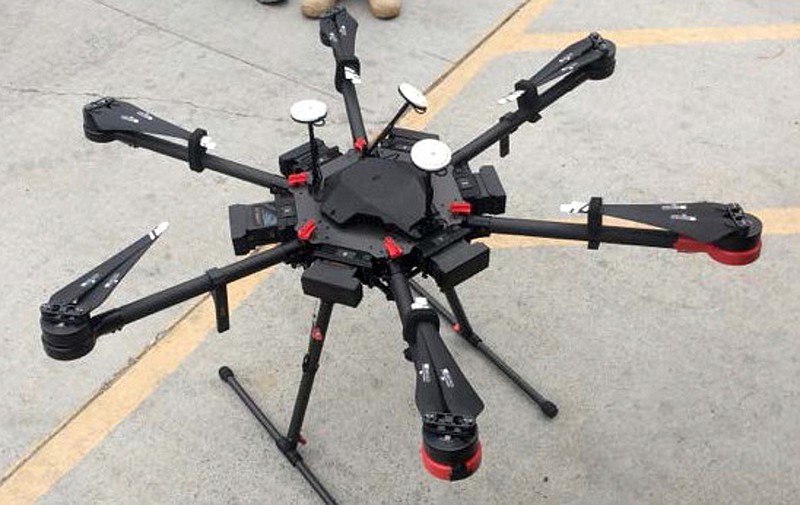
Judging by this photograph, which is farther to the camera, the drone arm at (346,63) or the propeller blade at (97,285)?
the drone arm at (346,63)

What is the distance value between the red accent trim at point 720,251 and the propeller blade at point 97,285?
2015mm

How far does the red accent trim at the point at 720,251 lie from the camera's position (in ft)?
10.5

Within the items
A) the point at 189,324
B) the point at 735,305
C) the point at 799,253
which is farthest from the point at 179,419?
the point at 799,253

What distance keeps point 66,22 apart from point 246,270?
575 centimetres

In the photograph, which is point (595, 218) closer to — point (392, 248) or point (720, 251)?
point (720, 251)

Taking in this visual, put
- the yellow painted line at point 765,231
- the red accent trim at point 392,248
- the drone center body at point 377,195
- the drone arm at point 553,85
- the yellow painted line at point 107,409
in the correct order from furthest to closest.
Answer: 1. the yellow painted line at point 765,231
2. the yellow painted line at point 107,409
3. the drone arm at point 553,85
4. the drone center body at point 377,195
5. the red accent trim at point 392,248

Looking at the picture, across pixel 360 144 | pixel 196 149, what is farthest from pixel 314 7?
pixel 196 149

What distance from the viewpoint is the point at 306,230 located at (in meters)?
3.51

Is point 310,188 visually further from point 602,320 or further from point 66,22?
point 66,22

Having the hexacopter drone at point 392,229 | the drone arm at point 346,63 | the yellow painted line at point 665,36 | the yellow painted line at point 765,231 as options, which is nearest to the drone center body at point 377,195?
the hexacopter drone at point 392,229

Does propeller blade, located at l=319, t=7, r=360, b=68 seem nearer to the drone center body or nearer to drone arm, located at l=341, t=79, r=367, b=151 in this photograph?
drone arm, located at l=341, t=79, r=367, b=151

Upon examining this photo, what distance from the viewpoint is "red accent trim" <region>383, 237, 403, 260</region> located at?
344 centimetres

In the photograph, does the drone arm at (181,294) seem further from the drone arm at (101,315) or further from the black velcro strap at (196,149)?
the black velcro strap at (196,149)

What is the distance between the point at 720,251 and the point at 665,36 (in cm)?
515
